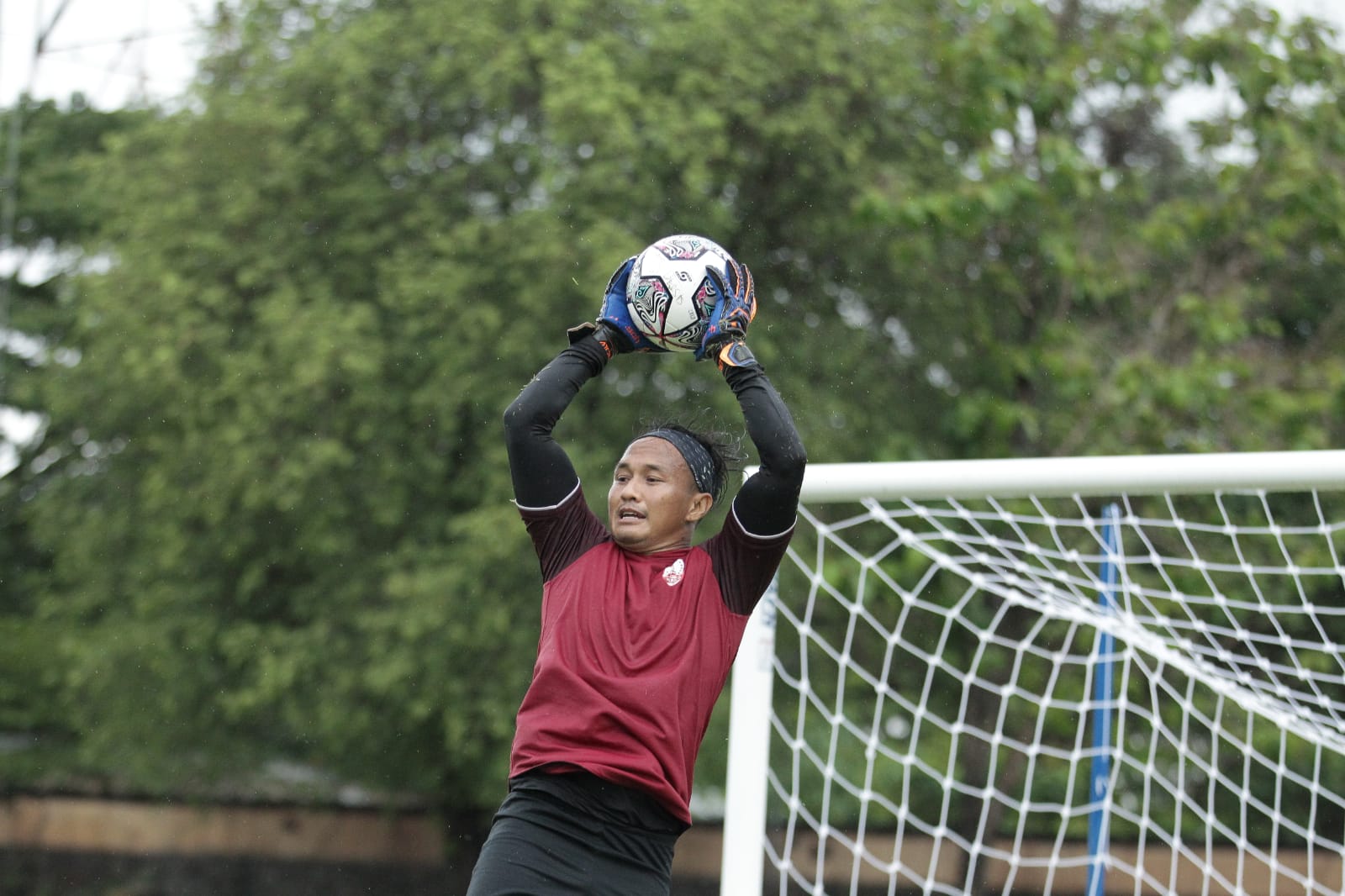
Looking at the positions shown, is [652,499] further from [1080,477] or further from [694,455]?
[1080,477]

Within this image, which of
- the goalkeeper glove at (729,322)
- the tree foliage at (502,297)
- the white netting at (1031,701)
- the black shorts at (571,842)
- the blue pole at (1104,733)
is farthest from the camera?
the tree foliage at (502,297)

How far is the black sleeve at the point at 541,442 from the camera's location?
2.95 m

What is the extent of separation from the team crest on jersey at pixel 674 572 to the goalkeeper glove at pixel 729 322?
43 cm

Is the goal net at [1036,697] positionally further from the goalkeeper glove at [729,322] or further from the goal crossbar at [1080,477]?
the goalkeeper glove at [729,322]

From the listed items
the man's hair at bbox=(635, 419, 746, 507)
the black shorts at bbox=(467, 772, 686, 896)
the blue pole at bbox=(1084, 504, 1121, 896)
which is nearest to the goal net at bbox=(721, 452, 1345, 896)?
the blue pole at bbox=(1084, 504, 1121, 896)

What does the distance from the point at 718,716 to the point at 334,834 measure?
4103mm

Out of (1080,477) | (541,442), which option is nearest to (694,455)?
(541,442)

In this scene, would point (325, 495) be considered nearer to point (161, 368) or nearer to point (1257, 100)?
point (161, 368)

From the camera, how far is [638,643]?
2.79 metres

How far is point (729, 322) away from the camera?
3.07 metres

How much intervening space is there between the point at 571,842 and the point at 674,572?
588 mm

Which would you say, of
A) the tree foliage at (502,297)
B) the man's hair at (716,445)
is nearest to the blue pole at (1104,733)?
the man's hair at (716,445)

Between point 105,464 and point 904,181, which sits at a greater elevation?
point 904,181

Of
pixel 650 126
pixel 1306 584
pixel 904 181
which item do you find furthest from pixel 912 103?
pixel 1306 584
